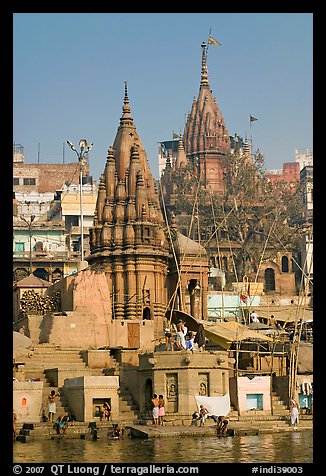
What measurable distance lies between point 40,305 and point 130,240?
460cm

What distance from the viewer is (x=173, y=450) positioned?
71.6 ft

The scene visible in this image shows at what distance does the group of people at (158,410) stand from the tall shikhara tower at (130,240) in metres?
12.9

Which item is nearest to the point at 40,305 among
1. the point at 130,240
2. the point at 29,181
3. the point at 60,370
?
the point at 130,240

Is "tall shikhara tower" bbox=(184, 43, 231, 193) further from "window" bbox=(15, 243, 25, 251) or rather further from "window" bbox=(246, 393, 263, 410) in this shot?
"window" bbox=(246, 393, 263, 410)

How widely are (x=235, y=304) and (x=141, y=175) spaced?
A: 15840 millimetres

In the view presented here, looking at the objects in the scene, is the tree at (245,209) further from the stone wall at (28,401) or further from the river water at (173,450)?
→ the river water at (173,450)

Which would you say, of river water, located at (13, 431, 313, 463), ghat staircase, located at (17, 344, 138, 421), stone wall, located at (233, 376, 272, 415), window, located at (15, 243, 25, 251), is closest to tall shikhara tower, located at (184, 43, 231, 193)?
window, located at (15, 243, 25, 251)

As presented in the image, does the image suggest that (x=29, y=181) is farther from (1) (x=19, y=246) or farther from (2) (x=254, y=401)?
(2) (x=254, y=401)

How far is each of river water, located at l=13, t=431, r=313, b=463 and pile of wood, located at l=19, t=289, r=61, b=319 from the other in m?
12.8

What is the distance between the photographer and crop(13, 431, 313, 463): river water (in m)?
20.2

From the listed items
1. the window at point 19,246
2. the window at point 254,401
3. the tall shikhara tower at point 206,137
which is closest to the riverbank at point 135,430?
the window at point 254,401
